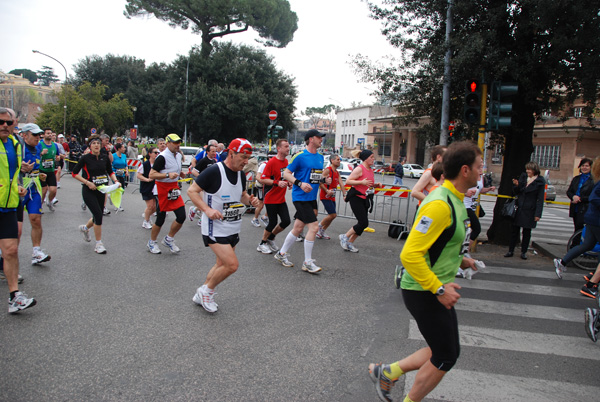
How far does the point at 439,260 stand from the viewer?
261 cm

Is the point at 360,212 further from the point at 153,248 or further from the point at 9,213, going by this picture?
the point at 9,213

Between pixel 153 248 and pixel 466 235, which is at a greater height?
pixel 466 235

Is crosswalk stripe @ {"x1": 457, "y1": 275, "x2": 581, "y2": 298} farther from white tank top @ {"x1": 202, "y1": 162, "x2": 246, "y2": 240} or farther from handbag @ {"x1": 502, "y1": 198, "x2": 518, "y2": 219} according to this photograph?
white tank top @ {"x1": 202, "y1": 162, "x2": 246, "y2": 240}

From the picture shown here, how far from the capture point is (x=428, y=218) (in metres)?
2.48

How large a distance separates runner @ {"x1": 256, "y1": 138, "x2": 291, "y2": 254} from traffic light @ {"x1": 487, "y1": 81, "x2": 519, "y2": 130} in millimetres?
3772

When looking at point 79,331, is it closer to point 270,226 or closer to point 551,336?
point 270,226

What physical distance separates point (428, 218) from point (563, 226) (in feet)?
44.1

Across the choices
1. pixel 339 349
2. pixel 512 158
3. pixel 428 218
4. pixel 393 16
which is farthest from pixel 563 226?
pixel 428 218

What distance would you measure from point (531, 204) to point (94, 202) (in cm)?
758

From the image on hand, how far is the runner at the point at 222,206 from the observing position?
14.9 feet

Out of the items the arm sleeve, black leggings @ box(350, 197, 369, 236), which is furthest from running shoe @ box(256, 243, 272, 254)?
the arm sleeve

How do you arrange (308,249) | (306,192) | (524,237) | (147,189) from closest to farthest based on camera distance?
(308,249), (306,192), (524,237), (147,189)

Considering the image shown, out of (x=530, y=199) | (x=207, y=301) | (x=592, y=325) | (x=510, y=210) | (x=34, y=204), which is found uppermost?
(x=530, y=199)

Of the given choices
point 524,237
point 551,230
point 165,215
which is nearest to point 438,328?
point 165,215
